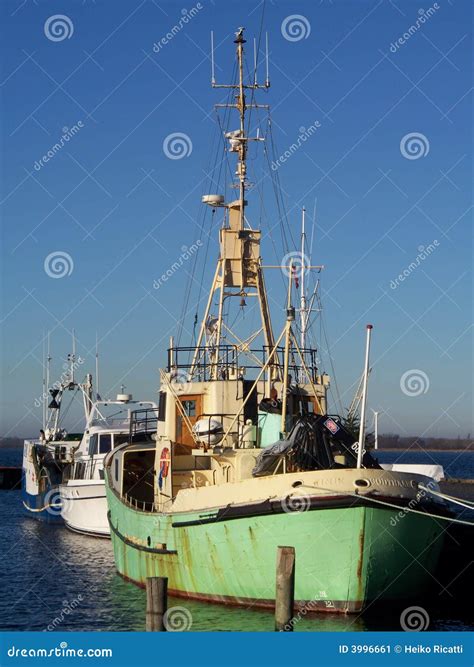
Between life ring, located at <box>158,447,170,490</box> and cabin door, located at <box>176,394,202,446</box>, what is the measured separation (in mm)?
1260

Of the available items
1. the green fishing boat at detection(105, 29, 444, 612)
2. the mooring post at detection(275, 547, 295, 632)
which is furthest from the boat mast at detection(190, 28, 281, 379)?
the mooring post at detection(275, 547, 295, 632)

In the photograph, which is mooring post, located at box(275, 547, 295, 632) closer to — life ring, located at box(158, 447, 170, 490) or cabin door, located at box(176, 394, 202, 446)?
life ring, located at box(158, 447, 170, 490)

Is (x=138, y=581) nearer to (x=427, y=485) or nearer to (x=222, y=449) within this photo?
(x=222, y=449)

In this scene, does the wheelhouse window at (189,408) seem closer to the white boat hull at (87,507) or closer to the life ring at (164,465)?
the life ring at (164,465)

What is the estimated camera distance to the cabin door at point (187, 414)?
98.4 ft

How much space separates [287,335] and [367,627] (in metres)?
7.13

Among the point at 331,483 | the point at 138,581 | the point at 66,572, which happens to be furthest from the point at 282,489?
the point at 66,572

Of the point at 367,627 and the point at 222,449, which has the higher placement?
the point at 222,449

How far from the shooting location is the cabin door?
98.4 feet

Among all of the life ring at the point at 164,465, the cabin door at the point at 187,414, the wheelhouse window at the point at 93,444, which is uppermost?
the cabin door at the point at 187,414

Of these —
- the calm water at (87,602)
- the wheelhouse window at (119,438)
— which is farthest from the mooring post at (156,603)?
the wheelhouse window at (119,438)

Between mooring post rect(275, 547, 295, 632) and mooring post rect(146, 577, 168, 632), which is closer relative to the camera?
mooring post rect(146, 577, 168, 632)

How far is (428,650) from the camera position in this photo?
2008 cm

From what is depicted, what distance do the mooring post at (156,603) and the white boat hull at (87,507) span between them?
2432cm
